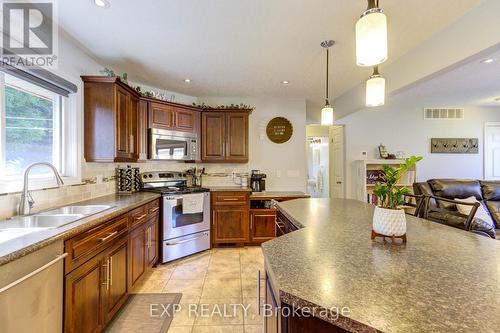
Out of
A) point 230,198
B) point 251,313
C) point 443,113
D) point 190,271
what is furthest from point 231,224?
point 443,113

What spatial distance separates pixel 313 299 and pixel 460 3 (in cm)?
231

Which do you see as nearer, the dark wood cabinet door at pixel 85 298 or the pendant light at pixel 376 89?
the dark wood cabinet door at pixel 85 298

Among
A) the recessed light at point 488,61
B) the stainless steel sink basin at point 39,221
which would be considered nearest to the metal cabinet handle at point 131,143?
the stainless steel sink basin at point 39,221

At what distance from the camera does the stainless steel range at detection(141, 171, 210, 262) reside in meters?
3.13

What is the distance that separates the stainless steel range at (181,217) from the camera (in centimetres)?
313

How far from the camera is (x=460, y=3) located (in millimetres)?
1737

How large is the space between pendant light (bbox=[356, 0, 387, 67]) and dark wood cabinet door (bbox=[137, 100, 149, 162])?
9.39 ft

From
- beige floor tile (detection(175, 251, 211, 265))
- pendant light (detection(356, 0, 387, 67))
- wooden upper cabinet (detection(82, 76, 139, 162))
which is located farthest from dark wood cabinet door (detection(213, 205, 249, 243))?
pendant light (detection(356, 0, 387, 67))

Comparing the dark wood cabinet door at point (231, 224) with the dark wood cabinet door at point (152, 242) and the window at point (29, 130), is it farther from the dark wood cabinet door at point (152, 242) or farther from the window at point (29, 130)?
the window at point (29, 130)

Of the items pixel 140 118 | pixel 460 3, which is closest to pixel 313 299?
pixel 460 3

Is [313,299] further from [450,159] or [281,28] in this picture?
[450,159]

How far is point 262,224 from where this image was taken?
3.78 metres

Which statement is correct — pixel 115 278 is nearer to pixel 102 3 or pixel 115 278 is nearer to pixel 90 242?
pixel 90 242

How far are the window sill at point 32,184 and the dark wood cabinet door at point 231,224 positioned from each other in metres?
1.91
